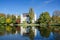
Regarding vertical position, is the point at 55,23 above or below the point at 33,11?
below

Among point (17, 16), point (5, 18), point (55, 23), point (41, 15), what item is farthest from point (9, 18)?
point (55, 23)

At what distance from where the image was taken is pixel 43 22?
31.6 m

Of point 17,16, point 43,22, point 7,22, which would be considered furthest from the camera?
point 17,16

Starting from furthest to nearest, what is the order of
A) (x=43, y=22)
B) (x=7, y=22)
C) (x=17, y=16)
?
(x=17, y=16) → (x=7, y=22) → (x=43, y=22)

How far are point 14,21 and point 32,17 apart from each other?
12.7ft

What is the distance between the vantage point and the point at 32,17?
1411 inches

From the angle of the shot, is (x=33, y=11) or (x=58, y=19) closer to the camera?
(x=58, y=19)

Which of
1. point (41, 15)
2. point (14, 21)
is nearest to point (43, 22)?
point (41, 15)

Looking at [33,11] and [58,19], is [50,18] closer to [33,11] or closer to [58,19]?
[58,19]

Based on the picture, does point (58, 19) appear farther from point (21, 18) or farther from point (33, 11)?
point (21, 18)

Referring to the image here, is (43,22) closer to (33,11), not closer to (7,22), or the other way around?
(33,11)

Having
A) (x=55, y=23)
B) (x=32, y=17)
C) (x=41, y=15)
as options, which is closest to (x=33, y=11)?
(x=32, y=17)

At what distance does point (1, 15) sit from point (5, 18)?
1.50m

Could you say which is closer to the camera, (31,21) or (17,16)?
(31,21)
